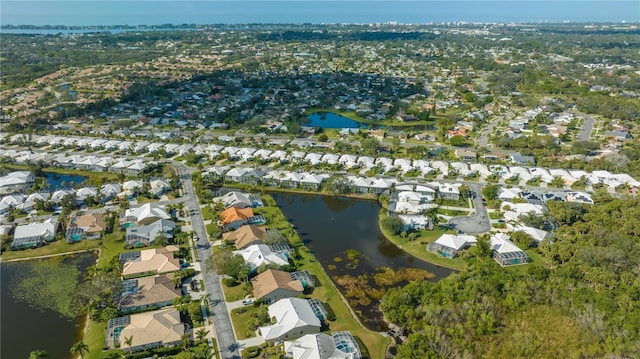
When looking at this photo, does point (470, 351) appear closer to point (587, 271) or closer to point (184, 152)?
point (587, 271)

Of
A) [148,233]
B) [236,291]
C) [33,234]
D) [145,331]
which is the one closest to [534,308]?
[236,291]

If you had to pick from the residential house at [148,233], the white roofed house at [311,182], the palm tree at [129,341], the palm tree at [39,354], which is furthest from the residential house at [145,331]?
the white roofed house at [311,182]

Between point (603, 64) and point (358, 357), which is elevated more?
point (603, 64)

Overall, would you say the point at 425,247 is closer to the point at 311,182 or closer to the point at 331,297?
the point at 331,297

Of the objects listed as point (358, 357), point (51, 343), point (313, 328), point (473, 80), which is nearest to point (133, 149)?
point (51, 343)

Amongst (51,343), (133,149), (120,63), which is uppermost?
(120,63)

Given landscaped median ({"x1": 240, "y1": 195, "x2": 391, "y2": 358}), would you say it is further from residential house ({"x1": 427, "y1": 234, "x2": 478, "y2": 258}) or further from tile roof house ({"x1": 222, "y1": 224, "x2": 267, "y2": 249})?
residential house ({"x1": 427, "y1": 234, "x2": 478, "y2": 258})
